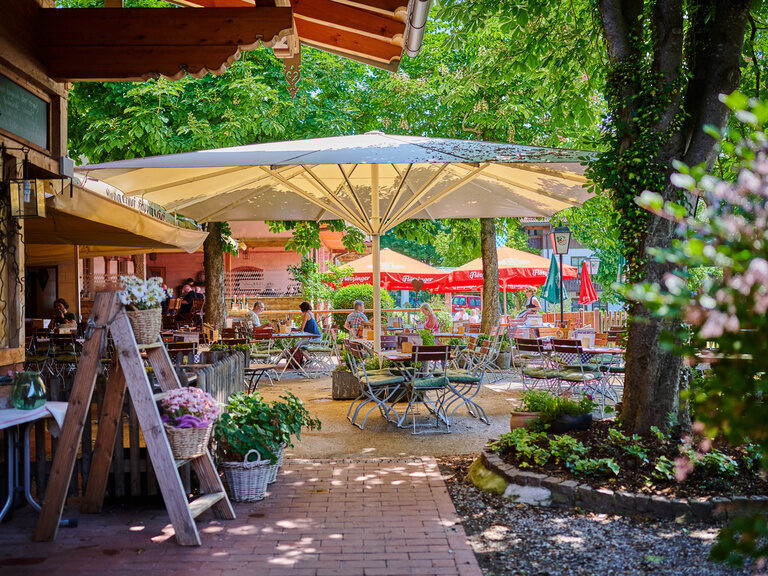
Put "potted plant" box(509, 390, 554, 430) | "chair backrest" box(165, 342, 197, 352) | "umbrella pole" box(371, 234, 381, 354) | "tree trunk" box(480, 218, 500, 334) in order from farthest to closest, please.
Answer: "tree trunk" box(480, 218, 500, 334) → "umbrella pole" box(371, 234, 381, 354) → "chair backrest" box(165, 342, 197, 352) → "potted plant" box(509, 390, 554, 430)

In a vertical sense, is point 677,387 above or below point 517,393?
above

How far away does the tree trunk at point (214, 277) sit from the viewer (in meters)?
14.8

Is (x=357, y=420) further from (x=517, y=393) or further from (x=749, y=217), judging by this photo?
(x=749, y=217)

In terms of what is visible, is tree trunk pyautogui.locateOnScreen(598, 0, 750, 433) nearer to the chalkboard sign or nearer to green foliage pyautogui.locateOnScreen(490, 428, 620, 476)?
green foliage pyautogui.locateOnScreen(490, 428, 620, 476)

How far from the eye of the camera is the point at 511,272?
18.5 metres

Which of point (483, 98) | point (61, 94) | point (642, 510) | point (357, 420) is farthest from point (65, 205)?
point (483, 98)

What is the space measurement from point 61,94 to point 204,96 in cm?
718

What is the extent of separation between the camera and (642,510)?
4.60 m

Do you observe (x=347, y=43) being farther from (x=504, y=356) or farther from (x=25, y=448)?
(x=504, y=356)

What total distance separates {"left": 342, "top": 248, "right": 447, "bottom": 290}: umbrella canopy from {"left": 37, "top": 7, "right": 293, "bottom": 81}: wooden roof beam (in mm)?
12881

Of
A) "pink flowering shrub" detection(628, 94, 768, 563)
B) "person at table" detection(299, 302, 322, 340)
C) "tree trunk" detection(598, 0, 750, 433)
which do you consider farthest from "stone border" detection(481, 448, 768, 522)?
"person at table" detection(299, 302, 322, 340)

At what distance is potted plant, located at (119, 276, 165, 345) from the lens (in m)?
4.38

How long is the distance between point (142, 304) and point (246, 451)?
1.38 metres

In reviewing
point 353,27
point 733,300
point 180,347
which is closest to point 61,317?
point 180,347
